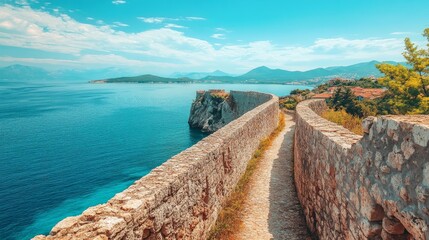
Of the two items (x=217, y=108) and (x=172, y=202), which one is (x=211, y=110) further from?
(x=172, y=202)

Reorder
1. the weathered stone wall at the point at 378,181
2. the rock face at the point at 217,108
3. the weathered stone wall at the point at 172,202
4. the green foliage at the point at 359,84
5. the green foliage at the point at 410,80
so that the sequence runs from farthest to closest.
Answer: the green foliage at the point at 359,84, the rock face at the point at 217,108, the green foliage at the point at 410,80, the weathered stone wall at the point at 172,202, the weathered stone wall at the point at 378,181

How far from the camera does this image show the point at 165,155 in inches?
1556

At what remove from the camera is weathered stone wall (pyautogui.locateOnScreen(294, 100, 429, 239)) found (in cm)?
274

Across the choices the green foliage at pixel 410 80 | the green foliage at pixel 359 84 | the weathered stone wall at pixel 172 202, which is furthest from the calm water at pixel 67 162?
the green foliage at pixel 359 84

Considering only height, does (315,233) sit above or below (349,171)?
below

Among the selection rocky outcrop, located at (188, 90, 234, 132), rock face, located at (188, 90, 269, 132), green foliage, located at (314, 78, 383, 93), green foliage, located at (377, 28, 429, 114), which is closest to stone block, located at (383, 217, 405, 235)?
green foliage, located at (377, 28, 429, 114)

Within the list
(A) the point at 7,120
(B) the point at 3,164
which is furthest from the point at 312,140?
(A) the point at 7,120

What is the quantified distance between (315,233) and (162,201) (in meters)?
3.84

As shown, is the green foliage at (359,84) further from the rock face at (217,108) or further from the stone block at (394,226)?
the stone block at (394,226)

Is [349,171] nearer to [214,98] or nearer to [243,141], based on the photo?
[243,141]

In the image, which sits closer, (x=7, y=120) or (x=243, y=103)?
(x=243, y=103)

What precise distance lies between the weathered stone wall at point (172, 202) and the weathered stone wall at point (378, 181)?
2563 mm

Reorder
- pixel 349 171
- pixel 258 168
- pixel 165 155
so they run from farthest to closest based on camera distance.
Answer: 1. pixel 165 155
2. pixel 258 168
3. pixel 349 171

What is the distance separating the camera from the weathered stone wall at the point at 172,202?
3.55 metres
